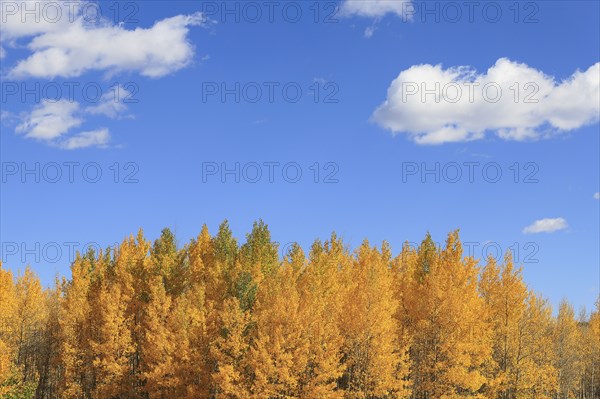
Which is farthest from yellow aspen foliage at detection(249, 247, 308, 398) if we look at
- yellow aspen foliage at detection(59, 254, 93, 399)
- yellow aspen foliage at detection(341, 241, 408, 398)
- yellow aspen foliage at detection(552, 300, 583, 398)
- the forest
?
yellow aspen foliage at detection(552, 300, 583, 398)

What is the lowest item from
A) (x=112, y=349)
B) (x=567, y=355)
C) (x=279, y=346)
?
(x=112, y=349)

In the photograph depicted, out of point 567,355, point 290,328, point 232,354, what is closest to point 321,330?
point 290,328

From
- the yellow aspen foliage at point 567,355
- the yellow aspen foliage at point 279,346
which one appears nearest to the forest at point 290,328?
the yellow aspen foliage at point 279,346

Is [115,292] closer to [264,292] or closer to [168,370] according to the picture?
[168,370]

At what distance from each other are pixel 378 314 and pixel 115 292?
28257mm

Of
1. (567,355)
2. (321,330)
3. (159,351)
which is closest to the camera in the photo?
(321,330)

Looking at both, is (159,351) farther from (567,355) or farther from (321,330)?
(567,355)

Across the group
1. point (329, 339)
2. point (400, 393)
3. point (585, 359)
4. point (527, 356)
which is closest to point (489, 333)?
point (527, 356)

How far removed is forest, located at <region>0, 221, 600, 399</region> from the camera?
46.4m

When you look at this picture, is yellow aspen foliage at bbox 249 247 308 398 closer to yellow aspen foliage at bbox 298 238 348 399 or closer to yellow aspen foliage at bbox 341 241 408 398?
yellow aspen foliage at bbox 298 238 348 399

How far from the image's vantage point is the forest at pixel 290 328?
→ 46406 mm

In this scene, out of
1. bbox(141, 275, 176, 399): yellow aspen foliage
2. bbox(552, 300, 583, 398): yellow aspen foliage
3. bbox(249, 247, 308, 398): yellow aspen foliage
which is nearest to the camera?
bbox(249, 247, 308, 398): yellow aspen foliage

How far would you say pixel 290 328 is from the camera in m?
45.9

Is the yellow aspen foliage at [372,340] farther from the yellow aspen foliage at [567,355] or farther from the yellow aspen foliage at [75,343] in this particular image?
the yellow aspen foliage at [567,355]
